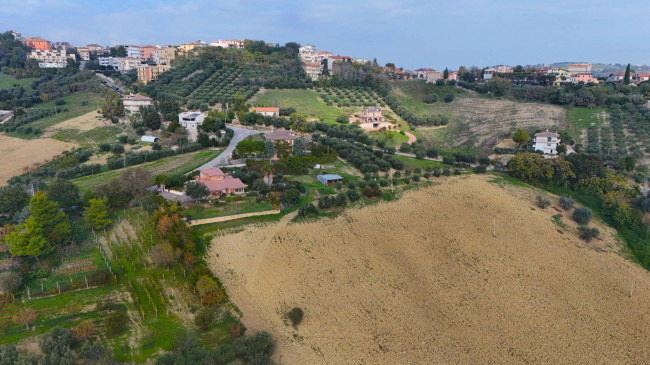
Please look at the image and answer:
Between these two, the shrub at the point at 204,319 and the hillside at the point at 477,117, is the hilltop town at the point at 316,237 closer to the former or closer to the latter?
the shrub at the point at 204,319

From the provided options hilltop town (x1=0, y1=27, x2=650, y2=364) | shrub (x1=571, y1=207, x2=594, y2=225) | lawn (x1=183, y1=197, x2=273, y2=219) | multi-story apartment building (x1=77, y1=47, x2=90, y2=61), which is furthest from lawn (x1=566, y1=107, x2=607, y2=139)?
multi-story apartment building (x1=77, y1=47, x2=90, y2=61)

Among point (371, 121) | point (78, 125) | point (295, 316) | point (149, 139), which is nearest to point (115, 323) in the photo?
point (295, 316)

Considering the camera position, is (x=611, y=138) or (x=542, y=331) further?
(x=611, y=138)

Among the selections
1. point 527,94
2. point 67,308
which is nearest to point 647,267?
point 67,308

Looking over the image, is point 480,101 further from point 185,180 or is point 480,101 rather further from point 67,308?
point 67,308

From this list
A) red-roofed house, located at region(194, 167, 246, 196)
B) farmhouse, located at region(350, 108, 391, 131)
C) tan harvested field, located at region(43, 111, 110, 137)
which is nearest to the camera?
red-roofed house, located at region(194, 167, 246, 196)

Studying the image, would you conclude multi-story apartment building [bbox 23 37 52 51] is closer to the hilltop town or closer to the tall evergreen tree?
the hilltop town

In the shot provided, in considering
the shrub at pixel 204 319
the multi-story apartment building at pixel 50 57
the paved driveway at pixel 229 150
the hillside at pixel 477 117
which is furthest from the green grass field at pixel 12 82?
the shrub at pixel 204 319

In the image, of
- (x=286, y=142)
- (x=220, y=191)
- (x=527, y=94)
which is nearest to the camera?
(x=220, y=191)
